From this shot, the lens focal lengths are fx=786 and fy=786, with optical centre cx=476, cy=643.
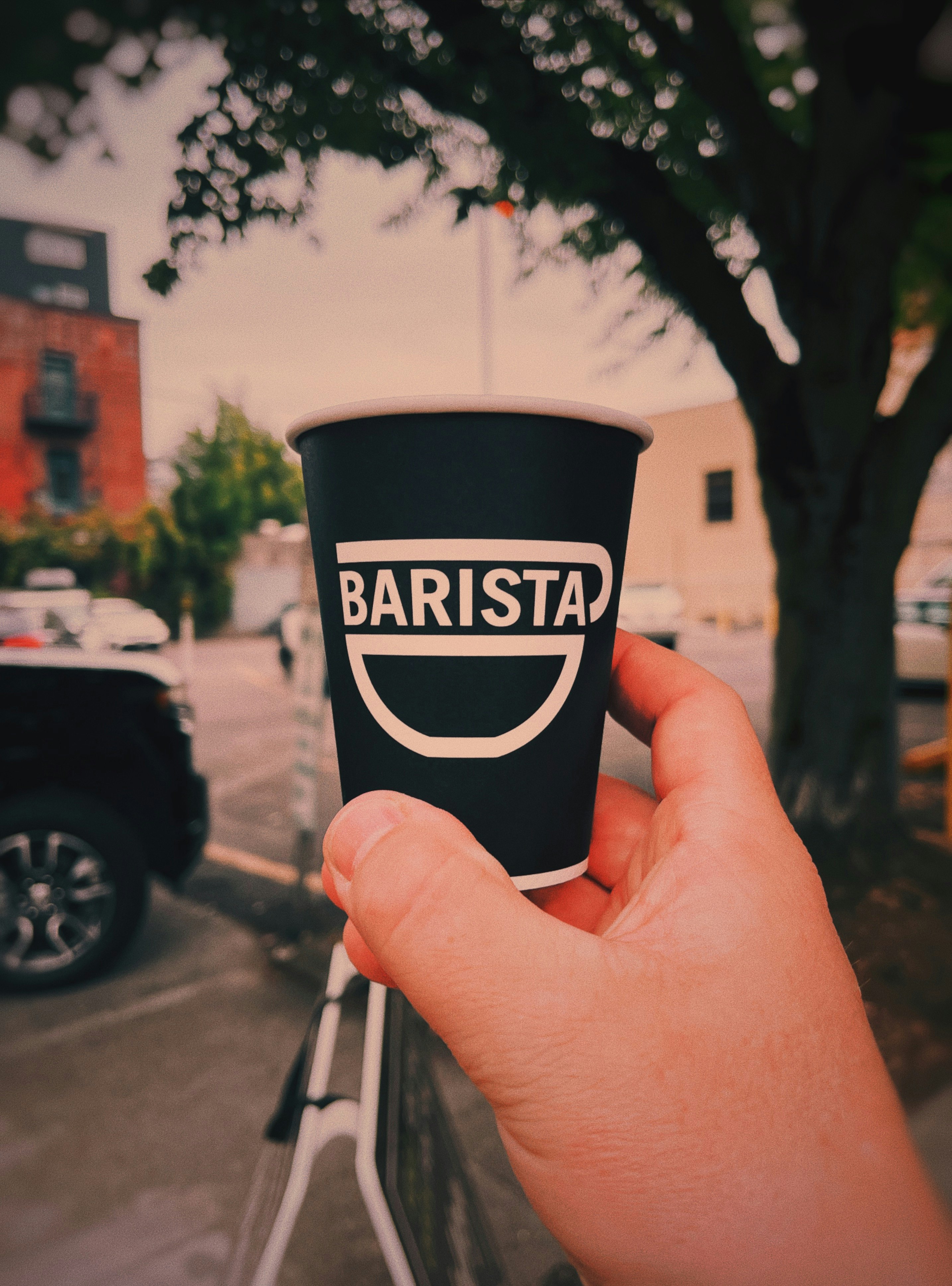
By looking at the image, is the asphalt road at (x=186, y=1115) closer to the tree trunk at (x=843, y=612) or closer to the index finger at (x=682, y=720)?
the index finger at (x=682, y=720)

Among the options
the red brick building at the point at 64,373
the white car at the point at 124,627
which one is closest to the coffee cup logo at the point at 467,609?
the red brick building at the point at 64,373

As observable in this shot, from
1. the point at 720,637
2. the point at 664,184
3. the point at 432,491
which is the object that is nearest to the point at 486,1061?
the point at 432,491

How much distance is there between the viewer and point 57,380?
3.77 m

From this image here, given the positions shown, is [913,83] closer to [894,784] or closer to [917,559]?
[894,784]

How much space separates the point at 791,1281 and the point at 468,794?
47cm

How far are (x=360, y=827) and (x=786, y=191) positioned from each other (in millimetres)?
3305

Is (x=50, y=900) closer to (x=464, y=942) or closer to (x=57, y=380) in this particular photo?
(x=57, y=380)

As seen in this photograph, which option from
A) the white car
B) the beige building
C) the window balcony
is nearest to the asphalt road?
the window balcony

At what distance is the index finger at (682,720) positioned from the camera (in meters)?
0.85

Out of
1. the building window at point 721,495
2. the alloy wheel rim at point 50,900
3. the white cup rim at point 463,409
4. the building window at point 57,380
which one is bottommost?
the alloy wheel rim at point 50,900

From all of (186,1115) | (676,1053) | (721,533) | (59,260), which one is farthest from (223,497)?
(721,533)

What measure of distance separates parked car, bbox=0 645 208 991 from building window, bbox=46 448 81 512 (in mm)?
2932

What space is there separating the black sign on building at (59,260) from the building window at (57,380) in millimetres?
1138

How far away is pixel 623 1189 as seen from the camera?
64cm
